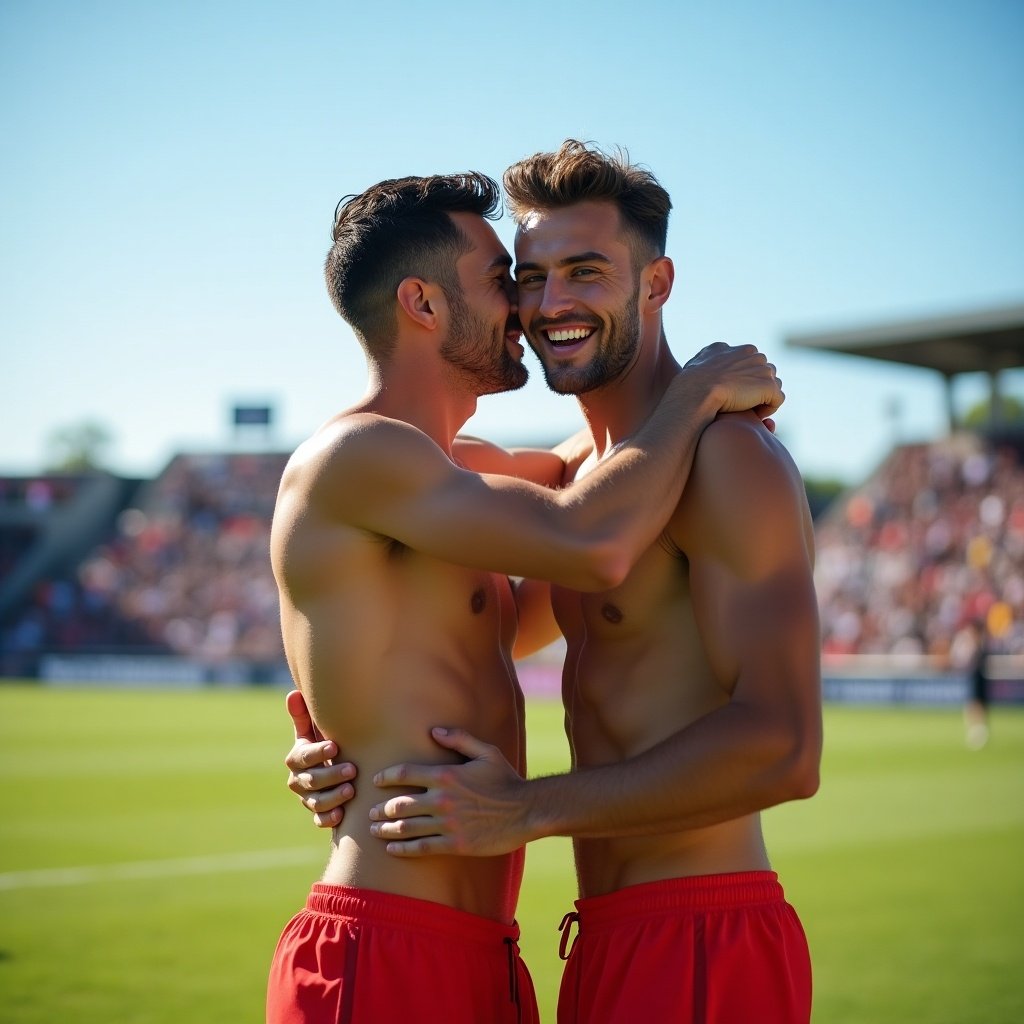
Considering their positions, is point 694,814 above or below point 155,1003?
above

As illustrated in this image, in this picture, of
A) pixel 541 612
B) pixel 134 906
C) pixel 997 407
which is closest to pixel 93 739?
pixel 134 906

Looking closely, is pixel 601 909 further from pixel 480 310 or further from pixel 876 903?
pixel 876 903

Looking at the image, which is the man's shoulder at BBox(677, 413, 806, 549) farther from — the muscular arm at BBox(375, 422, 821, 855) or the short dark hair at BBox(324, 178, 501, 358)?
the short dark hair at BBox(324, 178, 501, 358)

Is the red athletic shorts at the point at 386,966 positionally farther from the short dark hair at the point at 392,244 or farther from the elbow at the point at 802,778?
the short dark hair at the point at 392,244

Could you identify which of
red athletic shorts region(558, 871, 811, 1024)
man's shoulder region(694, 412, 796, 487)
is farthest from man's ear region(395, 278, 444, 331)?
red athletic shorts region(558, 871, 811, 1024)

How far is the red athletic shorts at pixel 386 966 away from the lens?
3.37 meters

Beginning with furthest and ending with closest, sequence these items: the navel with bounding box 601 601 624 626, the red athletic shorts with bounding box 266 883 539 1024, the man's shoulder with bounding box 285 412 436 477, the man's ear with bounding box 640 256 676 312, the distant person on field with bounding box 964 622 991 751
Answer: the distant person on field with bounding box 964 622 991 751
the man's ear with bounding box 640 256 676 312
the navel with bounding box 601 601 624 626
the man's shoulder with bounding box 285 412 436 477
the red athletic shorts with bounding box 266 883 539 1024

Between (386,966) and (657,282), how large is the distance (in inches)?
81.0

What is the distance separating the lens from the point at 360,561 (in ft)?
11.6

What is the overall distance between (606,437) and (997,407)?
35.2 m

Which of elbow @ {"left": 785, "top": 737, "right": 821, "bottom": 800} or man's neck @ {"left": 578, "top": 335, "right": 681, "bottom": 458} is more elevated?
man's neck @ {"left": 578, "top": 335, "right": 681, "bottom": 458}

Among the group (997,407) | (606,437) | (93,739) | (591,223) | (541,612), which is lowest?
(93,739)

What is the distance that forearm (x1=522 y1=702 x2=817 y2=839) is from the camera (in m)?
3.25

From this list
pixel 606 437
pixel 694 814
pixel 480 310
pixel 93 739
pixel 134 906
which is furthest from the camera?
pixel 93 739
